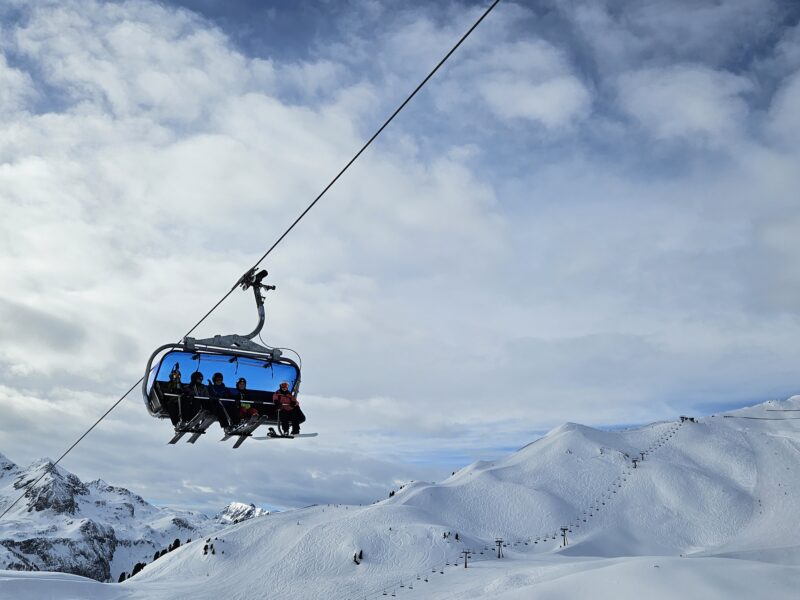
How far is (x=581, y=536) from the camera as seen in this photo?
294 feet

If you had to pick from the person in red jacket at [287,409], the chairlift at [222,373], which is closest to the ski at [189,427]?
the chairlift at [222,373]

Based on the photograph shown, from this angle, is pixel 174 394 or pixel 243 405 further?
pixel 243 405

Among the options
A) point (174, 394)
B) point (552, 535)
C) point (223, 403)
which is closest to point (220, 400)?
point (223, 403)

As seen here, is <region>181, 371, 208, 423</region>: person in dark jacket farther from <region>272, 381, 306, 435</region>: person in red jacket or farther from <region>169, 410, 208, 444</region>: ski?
<region>272, 381, 306, 435</region>: person in red jacket

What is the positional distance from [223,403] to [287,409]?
151cm

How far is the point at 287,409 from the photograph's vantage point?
1650 centimetres

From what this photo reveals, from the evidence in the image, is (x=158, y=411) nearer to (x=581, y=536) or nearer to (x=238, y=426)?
(x=238, y=426)

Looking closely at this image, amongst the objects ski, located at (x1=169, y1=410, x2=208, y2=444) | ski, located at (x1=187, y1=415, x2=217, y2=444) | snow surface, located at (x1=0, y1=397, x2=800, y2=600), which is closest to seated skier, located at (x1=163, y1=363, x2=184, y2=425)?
ski, located at (x1=169, y1=410, x2=208, y2=444)

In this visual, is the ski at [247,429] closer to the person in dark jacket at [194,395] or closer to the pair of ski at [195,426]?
the pair of ski at [195,426]

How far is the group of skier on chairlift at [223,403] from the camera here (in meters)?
15.6

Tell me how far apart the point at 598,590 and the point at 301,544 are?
49.4 m

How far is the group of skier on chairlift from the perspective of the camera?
51.3 feet

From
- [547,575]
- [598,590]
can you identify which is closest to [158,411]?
[598,590]

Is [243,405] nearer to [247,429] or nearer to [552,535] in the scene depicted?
[247,429]
